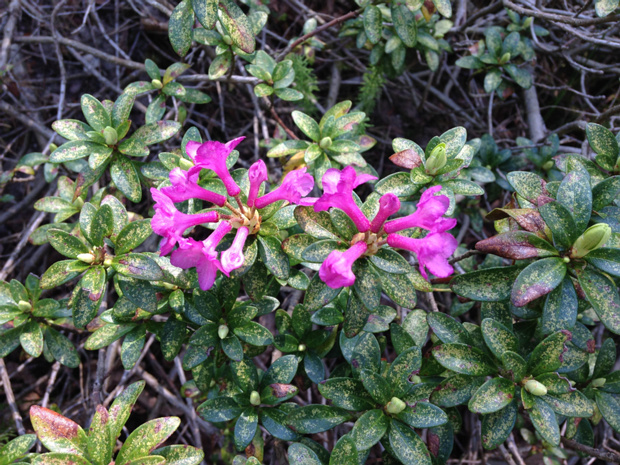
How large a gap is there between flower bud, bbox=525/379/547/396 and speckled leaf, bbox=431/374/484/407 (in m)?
0.18

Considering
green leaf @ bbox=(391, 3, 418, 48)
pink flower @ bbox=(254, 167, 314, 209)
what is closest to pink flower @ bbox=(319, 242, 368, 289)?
pink flower @ bbox=(254, 167, 314, 209)

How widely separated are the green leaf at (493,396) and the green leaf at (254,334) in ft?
2.32

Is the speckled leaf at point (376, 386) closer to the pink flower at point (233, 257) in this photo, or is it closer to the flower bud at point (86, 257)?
the pink flower at point (233, 257)

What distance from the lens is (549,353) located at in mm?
1474

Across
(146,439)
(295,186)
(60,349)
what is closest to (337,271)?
(295,186)

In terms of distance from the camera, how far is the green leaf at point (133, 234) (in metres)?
1.60

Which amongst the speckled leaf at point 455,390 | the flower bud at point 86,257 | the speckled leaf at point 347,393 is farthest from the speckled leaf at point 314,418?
the flower bud at point 86,257

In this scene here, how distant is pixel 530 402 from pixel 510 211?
0.64 meters

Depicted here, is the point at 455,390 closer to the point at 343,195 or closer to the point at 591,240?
the point at 591,240

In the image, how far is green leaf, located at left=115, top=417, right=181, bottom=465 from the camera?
4.81 ft

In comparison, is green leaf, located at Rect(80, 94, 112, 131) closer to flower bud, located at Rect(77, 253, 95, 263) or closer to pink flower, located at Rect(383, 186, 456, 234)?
flower bud, located at Rect(77, 253, 95, 263)

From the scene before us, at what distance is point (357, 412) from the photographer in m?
1.60

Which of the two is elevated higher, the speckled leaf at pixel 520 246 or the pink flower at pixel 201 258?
the pink flower at pixel 201 258

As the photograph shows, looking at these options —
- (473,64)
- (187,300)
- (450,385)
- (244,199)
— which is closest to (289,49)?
(473,64)
